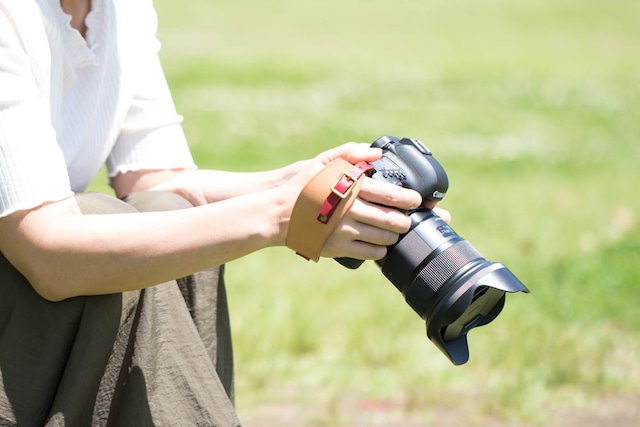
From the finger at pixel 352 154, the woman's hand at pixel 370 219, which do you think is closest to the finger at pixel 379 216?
the woman's hand at pixel 370 219

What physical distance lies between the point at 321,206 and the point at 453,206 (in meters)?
4.26

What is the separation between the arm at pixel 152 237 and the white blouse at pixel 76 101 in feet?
0.20

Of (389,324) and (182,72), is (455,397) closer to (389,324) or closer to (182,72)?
(389,324)

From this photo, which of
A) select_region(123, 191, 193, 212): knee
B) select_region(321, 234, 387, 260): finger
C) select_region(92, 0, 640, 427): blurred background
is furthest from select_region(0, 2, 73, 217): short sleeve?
select_region(92, 0, 640, 427): blurred background

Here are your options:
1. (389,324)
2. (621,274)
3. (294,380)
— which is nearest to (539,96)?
(621,274)

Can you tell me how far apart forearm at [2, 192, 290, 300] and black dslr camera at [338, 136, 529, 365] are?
234 millimetres

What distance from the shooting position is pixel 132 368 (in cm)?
177

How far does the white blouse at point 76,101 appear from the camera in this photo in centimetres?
166

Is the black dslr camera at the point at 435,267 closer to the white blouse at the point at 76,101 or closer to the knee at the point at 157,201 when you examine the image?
the knee at the point at 157,201

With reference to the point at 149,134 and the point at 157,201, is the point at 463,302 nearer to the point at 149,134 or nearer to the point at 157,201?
the point at 157,201

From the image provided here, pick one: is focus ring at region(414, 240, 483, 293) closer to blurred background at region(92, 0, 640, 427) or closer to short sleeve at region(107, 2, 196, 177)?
short sleeve at region(107, 2, 196, 177)

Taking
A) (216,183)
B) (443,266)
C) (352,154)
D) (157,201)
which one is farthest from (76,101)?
(443,266)

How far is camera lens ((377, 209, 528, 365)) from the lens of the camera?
1.77m

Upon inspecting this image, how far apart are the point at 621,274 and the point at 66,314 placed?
3.33m
